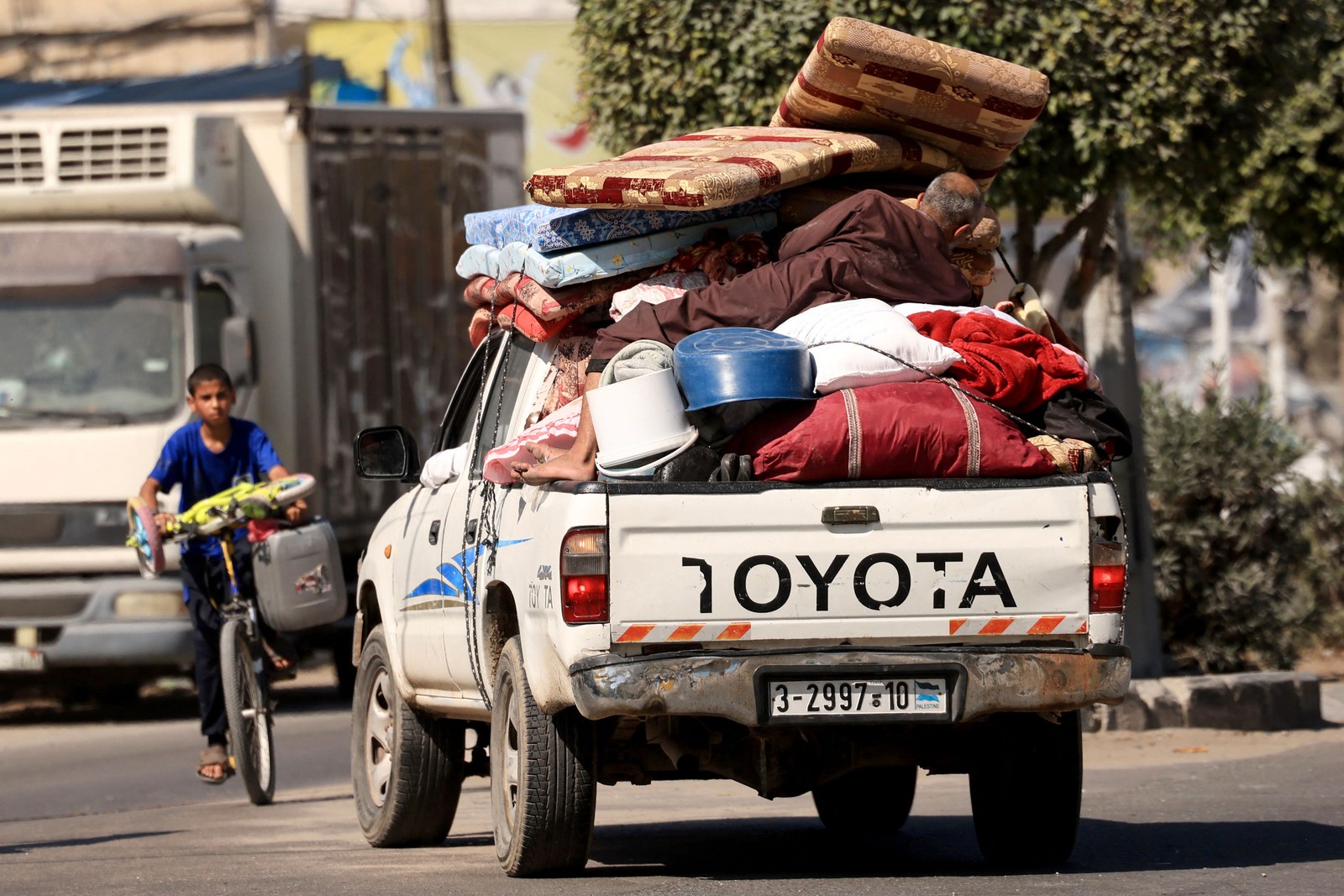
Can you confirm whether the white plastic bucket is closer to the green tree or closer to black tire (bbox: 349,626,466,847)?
black tire (bbox: 349,626,466,847)

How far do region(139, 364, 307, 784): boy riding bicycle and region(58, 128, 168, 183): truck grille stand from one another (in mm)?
4329

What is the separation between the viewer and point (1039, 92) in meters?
8.31

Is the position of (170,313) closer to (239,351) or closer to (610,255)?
(239,351)

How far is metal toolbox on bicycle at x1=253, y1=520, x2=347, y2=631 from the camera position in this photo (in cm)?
1044

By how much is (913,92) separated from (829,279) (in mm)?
1441

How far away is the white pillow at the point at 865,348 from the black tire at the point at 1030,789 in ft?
3.65

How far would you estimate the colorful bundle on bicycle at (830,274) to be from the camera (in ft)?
20.8

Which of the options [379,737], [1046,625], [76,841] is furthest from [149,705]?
[1046,625]

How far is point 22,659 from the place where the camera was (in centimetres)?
1409

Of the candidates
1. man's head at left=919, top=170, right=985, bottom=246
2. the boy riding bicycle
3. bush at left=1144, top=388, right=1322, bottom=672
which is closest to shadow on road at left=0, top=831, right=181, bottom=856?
the boy riding bicycle

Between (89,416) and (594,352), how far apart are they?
8.02 meters

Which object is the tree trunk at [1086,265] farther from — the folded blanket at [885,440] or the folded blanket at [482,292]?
the folded blanket at [885,440]

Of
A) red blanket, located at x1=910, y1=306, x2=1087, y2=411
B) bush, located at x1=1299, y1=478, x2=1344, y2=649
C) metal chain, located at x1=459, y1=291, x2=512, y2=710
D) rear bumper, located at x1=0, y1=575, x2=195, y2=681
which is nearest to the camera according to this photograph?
red blanket, located at x1=910, y1=306, x2=1087, y2=411

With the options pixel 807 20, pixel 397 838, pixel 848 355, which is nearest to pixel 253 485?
pixel 397 838
